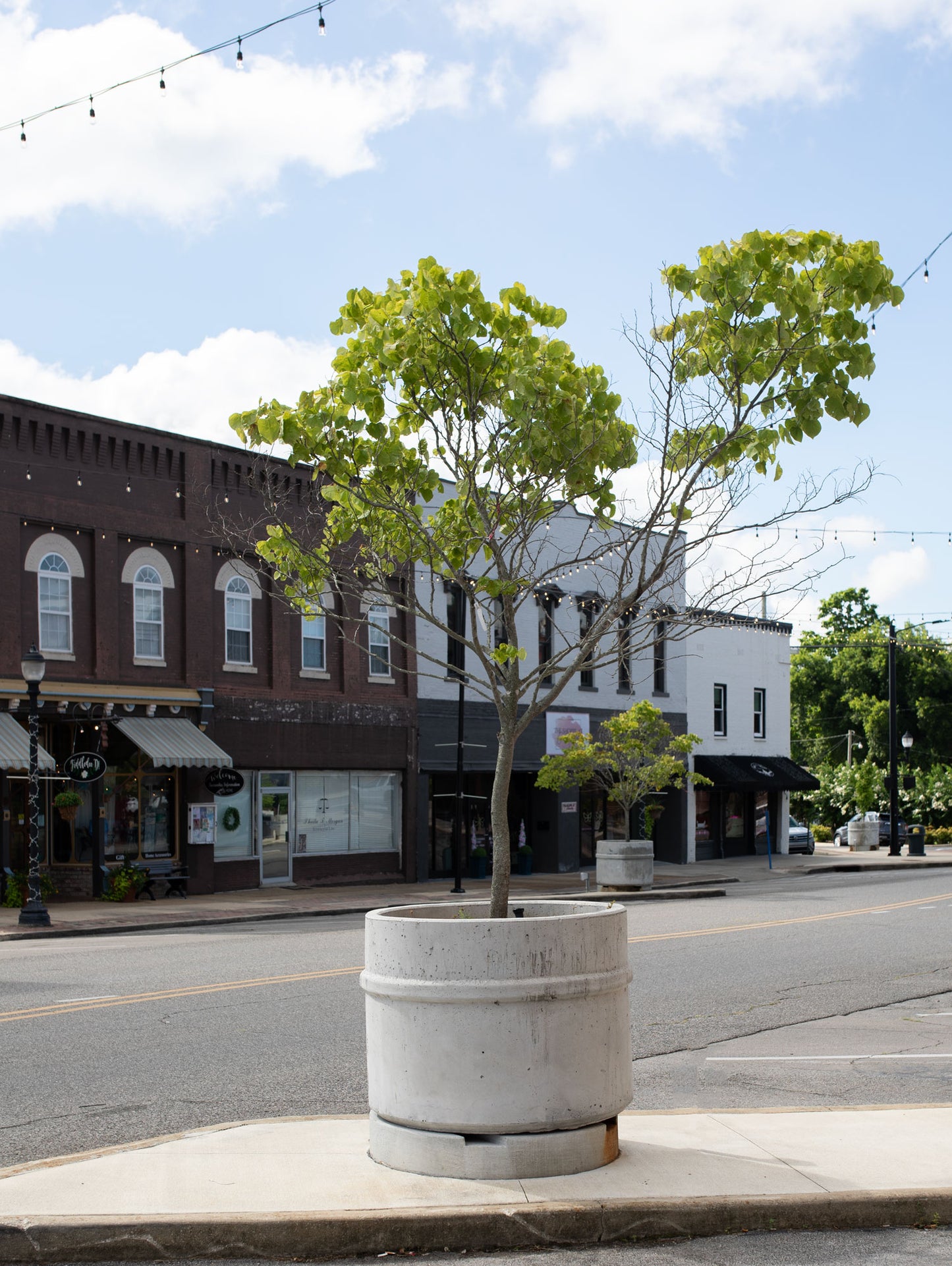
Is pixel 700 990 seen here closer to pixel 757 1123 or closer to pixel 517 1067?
pixel 757 1123

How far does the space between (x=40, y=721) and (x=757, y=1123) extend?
2084 centimetres

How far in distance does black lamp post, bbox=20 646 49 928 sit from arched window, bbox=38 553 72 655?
11.3ft

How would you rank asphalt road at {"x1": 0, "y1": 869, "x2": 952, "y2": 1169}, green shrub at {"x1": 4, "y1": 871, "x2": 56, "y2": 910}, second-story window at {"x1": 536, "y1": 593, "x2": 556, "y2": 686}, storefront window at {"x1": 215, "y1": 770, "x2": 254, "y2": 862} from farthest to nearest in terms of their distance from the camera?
second-story window at {"x1": 536, "y1": 593, "x2": 556, "y2": 686}, storefront window at {"x1": 215, "y1": 770, "x2": 254, "y2": 862}, green shrub at {"x1": 4, "y1": 871, "x2": 56, "y2": 910}, asphalt road at {"x1": 0, "y1": 869, "x2": 952, "y2": 1169}

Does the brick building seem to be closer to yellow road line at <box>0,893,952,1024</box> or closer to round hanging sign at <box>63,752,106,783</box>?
round hanging sign at <box>63,752,106,783</box>

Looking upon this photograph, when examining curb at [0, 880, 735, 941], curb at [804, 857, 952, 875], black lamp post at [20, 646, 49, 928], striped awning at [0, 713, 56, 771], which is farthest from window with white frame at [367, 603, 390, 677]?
curb at [804, 857, 952, 875]

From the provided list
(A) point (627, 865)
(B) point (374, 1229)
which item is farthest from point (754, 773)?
(B) point (374, 1229)

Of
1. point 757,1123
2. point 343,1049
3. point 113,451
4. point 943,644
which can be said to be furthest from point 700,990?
point 943,644

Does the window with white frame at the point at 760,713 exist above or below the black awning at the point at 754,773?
above

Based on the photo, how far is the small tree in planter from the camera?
2998 cm

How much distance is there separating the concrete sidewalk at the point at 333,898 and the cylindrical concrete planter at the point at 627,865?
441 millimetres

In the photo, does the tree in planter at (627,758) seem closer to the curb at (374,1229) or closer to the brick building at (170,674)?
the brick building at (170,674)

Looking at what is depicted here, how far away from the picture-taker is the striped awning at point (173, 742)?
25844mm

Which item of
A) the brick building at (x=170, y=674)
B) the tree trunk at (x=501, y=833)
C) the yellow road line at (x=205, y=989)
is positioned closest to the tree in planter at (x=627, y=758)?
the brick building at (x=170, y=674)

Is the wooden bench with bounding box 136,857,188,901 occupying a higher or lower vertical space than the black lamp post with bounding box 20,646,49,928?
lower
